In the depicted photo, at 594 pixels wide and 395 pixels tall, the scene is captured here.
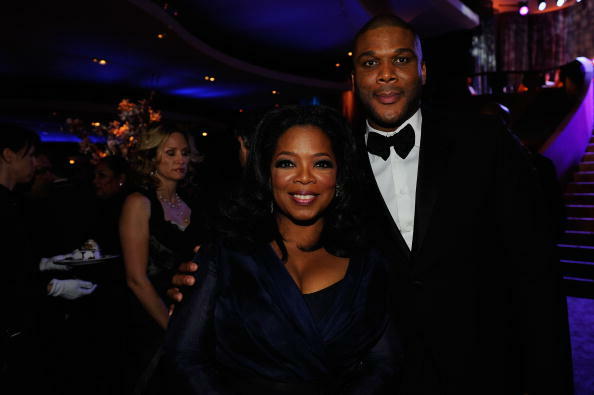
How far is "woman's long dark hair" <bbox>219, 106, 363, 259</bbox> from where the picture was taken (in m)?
1.59

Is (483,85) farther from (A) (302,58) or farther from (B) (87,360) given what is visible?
(B) (87,360)

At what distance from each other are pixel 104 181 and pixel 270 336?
431 centimetres

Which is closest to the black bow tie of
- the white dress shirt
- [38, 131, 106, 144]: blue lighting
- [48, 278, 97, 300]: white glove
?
the white dress shirt

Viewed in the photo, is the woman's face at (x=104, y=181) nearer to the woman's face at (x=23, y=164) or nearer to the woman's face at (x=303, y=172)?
the woman's face at (x=23, y=164)

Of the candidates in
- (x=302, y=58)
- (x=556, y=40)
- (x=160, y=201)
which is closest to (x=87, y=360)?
(x=160, y=201)

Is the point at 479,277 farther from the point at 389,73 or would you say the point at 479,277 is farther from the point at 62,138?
the point at 62,138

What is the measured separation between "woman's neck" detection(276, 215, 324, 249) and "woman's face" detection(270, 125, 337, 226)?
0.35ft

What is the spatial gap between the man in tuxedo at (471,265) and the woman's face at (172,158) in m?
1.46

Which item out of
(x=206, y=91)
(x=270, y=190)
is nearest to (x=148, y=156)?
(x=270, y=190)

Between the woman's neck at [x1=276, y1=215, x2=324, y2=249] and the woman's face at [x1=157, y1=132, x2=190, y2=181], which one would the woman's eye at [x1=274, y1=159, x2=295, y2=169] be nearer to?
the woman's neck at [x1=276, y1=215, x2=324, y2=249]

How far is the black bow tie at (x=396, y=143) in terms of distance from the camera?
5.77ft

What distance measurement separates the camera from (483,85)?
15.4 m

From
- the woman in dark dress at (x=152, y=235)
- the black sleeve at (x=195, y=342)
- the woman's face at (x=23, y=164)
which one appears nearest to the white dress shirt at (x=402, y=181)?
the black sleeve at (x=195, y=342)

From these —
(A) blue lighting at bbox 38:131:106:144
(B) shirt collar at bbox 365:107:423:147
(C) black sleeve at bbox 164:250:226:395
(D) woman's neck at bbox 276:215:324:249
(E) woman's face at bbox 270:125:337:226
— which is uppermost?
(A) blue lighting at bbox 38:131:106:144
